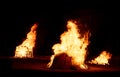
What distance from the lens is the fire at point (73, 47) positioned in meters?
17.3

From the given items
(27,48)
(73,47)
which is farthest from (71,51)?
(27,48)

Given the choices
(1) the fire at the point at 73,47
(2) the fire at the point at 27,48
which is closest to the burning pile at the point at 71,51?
(1) the fire at the point at 73,47

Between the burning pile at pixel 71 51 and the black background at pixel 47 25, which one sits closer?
the burning pile at pixel 71 51

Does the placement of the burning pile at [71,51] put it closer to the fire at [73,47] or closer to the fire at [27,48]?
the fire at [73,47]

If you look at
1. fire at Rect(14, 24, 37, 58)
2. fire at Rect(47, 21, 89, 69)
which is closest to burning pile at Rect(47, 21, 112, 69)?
fire at Rect(47, 21, 89, 69)

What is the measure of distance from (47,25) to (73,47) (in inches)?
414

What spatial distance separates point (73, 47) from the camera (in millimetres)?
17594

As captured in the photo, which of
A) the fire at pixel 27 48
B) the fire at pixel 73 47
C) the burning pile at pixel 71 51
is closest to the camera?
the burning pile at pixel 71 51

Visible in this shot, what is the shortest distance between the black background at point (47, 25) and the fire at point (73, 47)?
6.32 m

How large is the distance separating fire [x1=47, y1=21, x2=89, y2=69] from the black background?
249 inches

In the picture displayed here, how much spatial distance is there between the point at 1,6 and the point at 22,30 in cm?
240

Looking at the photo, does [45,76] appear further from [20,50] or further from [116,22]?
[116,22]

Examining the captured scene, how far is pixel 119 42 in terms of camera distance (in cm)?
2561

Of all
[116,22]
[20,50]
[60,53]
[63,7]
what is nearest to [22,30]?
[63,7]
